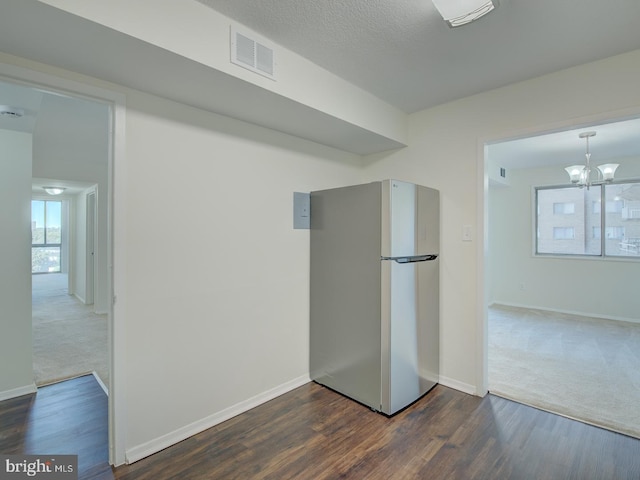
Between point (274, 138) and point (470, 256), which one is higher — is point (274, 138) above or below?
above

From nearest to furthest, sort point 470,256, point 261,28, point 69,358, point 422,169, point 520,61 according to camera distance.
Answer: point 261,28 → point 520,61 → point 470,256 → point 422,169 → point 69,358

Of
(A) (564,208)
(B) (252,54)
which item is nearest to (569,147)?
(A) (564,208)

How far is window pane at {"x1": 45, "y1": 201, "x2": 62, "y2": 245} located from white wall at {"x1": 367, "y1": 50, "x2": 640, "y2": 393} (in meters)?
11.3

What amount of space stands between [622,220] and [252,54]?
19.9 feet

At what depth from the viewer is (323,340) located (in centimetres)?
288

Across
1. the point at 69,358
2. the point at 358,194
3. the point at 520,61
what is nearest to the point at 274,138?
the point at 358,194

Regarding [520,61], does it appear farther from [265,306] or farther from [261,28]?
[265,306]

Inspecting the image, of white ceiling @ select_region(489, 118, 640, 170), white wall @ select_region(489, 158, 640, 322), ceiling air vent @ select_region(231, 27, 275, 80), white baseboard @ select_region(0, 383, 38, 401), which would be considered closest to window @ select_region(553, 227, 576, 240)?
white wall @ select_region(489, 158, 640, 322)

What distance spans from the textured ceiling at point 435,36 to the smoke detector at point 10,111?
1859 mm

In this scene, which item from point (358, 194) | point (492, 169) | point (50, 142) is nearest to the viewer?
point (358, 194)

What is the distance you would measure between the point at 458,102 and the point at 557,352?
3038 millimetres

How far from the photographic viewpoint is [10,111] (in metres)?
2.39

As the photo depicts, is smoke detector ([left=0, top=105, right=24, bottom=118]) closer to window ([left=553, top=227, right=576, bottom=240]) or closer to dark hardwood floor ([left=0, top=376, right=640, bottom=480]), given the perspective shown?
dark hardwood floor ([left=0, top=376, right=640, bottom=480])

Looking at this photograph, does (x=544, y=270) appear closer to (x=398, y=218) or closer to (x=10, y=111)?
(x=398, y=218)
